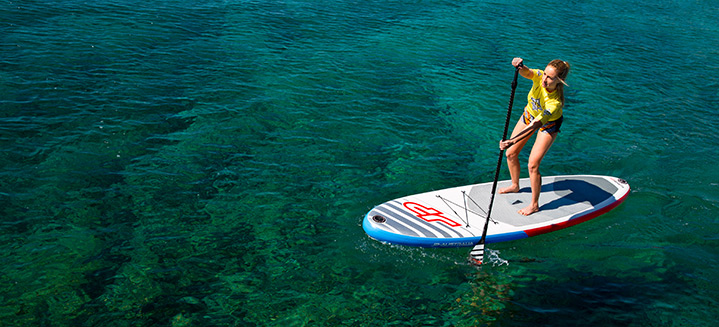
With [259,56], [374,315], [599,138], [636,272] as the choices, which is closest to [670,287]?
[636,272]

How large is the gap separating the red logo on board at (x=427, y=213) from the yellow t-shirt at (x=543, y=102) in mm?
2488

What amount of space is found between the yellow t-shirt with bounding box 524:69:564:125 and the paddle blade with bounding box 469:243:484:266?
2.54 metres

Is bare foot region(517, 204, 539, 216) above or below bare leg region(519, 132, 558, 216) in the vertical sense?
below

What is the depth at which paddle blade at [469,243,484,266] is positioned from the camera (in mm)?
9875

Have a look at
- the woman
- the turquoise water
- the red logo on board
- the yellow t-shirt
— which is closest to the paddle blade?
the turquoise water

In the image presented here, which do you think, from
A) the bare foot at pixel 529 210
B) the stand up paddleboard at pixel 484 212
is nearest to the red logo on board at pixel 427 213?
the stand up paddleboard at pixel 484 212

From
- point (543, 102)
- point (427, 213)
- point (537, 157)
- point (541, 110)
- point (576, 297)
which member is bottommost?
point (576, 297)

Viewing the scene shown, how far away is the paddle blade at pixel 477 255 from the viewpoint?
9875mm

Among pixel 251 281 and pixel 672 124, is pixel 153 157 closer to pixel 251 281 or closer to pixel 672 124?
pixel 251 281

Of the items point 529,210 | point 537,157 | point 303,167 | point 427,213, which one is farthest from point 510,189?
point 303,167

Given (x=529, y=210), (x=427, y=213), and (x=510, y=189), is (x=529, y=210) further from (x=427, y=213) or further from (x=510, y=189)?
(x=427, y=213)

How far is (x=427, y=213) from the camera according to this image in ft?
35.3

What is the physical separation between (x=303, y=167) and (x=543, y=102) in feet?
17.6

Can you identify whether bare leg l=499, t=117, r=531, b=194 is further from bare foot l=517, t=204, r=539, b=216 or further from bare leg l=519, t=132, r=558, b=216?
bare foot l=517, t=204, r=539, b=216
